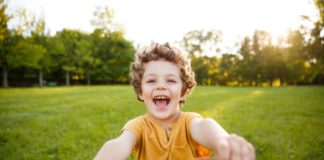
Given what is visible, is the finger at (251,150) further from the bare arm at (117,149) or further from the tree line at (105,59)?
the tree line at (105,59)

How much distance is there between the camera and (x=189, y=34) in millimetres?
67312

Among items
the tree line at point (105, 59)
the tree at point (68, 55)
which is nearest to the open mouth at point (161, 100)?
the tree line at point (105, 59)

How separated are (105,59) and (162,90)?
182ft

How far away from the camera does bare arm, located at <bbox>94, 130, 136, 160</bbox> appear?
2150mm

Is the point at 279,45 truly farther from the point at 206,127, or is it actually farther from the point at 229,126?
the point at 206,127

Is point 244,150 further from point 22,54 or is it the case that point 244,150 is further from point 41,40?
point 41,40

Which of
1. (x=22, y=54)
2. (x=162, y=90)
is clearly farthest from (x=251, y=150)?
(x=22, y=54)

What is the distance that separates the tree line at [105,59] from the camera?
40350 mm

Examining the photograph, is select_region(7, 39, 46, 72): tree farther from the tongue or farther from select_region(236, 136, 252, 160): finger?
select_region(236, 136, 252, 160): finger

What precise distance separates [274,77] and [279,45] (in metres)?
6.80

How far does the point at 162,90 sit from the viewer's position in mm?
2631

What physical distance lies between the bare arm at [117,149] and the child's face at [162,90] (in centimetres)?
37

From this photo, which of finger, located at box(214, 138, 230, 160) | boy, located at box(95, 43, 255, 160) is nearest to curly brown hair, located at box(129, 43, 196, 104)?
boy, located at box(95, 43, 255, 160)

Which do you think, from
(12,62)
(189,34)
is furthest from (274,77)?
(12,62)
